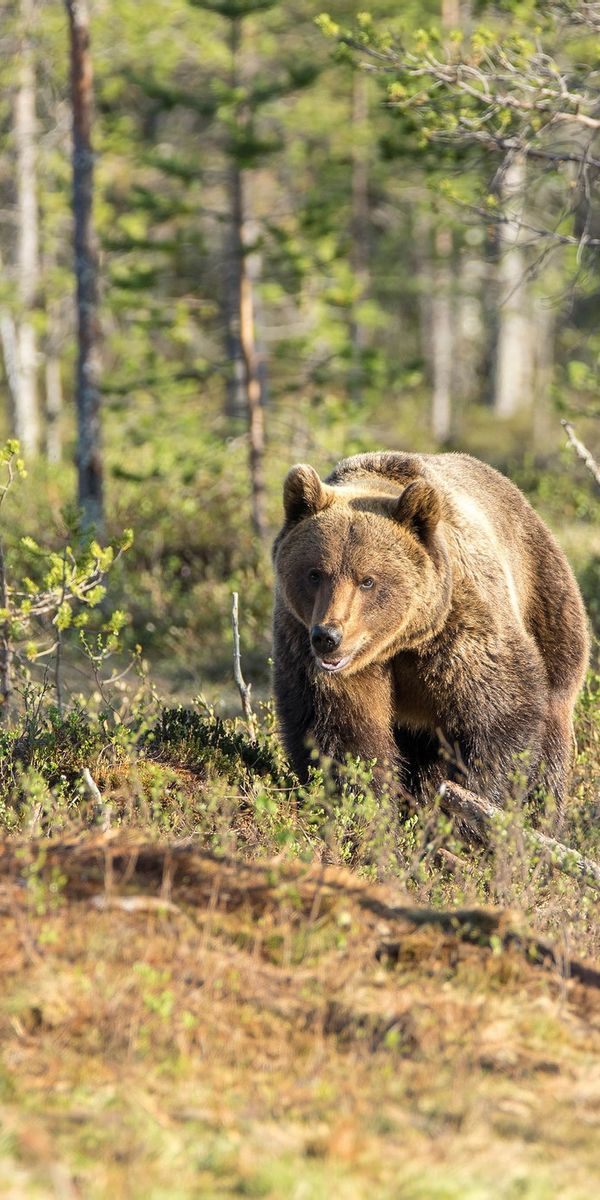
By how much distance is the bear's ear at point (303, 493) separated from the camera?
→ 5.86 metres

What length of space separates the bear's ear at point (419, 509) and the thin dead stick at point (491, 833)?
113cm

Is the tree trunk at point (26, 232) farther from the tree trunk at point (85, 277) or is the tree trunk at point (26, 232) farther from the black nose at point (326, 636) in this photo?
the black nose at point (326, 636)

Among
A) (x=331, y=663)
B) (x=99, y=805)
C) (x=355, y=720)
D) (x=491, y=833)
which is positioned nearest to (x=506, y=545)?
(x=355, y=720)

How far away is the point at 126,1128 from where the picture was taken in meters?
3.08

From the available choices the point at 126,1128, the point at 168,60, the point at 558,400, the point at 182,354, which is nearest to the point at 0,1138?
the point at 126,1128

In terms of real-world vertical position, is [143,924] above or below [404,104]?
below

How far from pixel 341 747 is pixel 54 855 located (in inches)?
73.6

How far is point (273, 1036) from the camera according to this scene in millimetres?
3660

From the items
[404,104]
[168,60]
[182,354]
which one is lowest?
[182,354]

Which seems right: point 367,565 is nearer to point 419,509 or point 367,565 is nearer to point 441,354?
point 419,509

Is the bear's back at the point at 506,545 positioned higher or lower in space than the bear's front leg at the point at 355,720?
higher

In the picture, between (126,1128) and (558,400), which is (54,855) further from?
(558,400)

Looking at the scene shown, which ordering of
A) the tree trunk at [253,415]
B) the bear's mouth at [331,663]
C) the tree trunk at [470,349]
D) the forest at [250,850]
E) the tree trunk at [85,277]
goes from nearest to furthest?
the forest at [250,850]
the bear's mouth at [331,663]
the tree trunk at [85,277]
the tree trunk at [253,415]
the tree trunk at [470,349]

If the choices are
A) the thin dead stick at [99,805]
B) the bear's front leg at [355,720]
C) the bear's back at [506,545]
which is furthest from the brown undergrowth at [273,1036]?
the bear's back at [506,545]
